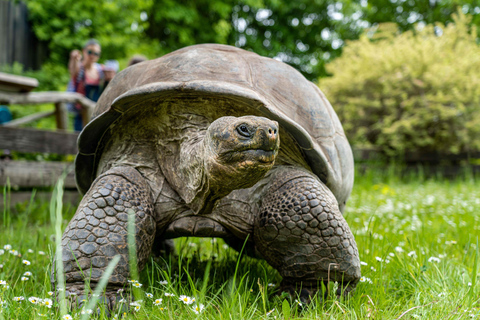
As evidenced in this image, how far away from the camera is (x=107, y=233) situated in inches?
65.5

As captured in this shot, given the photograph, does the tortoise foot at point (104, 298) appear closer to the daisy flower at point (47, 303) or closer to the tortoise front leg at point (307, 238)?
the daisy flower at point (47, 303)

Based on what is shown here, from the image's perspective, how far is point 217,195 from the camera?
165 centimetres

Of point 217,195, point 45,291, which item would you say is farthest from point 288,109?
point 45,291

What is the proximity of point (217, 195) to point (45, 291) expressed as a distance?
78 centimetres

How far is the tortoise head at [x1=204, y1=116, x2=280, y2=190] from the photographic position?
137 cm

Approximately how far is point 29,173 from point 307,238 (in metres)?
3.33

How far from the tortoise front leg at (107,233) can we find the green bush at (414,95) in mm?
7347

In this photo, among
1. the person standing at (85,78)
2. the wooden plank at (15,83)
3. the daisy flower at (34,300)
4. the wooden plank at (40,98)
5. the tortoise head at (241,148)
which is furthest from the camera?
the person standing at (85,78)

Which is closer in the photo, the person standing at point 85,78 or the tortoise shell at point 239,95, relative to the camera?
the tortoise shell at point 239,95

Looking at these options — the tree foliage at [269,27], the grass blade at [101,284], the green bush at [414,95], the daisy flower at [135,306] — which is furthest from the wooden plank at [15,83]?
the tree foliage at [269,27]

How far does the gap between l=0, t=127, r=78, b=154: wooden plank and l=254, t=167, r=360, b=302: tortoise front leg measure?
3.11 m

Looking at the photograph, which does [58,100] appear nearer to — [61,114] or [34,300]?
[61,114]

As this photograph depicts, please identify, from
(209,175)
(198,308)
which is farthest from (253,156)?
(198,308)

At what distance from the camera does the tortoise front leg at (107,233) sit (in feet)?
5.28
